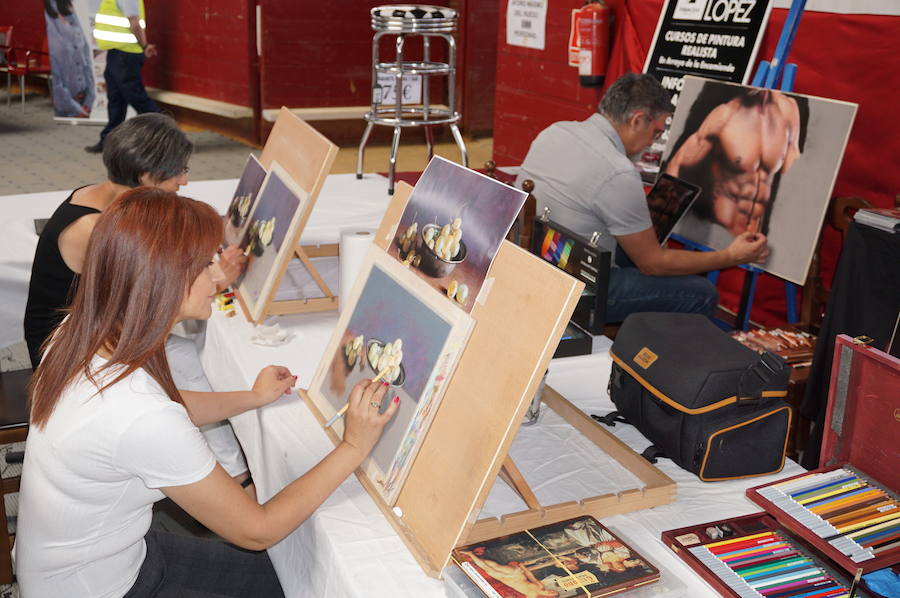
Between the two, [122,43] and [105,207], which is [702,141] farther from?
[122,43]

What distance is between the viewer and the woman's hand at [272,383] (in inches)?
59.1

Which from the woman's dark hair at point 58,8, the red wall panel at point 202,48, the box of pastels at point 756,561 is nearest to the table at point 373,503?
the box of pastels at point 756,561

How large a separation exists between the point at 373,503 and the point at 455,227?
1.36 feet

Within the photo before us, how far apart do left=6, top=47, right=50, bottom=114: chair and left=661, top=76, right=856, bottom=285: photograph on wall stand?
7.32 meters

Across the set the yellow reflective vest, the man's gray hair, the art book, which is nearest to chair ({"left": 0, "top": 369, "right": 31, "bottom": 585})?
the art book

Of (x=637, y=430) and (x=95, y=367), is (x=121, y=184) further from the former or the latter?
(x=637, y=430)

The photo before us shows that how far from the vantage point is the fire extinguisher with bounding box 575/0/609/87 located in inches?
162

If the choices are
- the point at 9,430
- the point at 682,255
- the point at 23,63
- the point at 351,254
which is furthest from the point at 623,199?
the point at 23,63

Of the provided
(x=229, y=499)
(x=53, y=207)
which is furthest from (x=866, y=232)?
(x=53, y=207)

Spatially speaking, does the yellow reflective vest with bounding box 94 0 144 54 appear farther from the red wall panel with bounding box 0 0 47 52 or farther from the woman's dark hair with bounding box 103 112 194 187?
the woman's dark hair with bounding box 103 112 194 187

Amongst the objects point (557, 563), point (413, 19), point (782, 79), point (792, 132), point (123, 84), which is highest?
point (413, 19)

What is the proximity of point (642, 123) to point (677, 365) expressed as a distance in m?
1.42

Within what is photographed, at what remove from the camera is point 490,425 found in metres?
1.04

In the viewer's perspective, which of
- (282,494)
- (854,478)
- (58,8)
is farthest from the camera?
(58,8)
